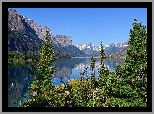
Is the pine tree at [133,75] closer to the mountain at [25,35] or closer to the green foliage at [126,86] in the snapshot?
the green foliage at [126,86]

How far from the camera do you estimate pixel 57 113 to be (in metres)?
6.38

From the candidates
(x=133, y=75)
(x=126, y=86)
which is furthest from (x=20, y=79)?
(x=126, y=86)

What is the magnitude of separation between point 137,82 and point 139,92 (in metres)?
0.59

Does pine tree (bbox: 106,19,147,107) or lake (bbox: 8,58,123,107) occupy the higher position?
pine tree (bbox: 106,19,147,107)

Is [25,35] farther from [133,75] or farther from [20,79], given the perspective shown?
[133,75]

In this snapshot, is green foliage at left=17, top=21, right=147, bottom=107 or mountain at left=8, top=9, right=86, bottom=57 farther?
mountain at left=8, top=9, right=86, bottom=57

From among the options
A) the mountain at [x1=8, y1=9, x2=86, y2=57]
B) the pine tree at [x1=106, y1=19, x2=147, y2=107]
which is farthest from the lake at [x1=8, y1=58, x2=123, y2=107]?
the pine tree at [x1=106, y1=19, x2=147, y2=107]

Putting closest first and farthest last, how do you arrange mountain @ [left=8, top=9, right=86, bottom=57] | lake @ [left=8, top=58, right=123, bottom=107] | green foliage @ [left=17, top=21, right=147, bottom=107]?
green foliage @ [left=17, top=21, right=147, bottom=107] → mountain @ [left=8, top=9, right=86, bottom=57] → lake @ [left=8, top=58, right=123, bottom=107]

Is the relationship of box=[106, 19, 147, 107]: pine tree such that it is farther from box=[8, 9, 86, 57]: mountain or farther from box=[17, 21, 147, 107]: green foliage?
box=[8, 9, 86, 57]: mountain

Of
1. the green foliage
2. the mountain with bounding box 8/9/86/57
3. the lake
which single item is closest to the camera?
the green foliage

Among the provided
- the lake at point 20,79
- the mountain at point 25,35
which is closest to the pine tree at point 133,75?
the mountain at point 25,35
